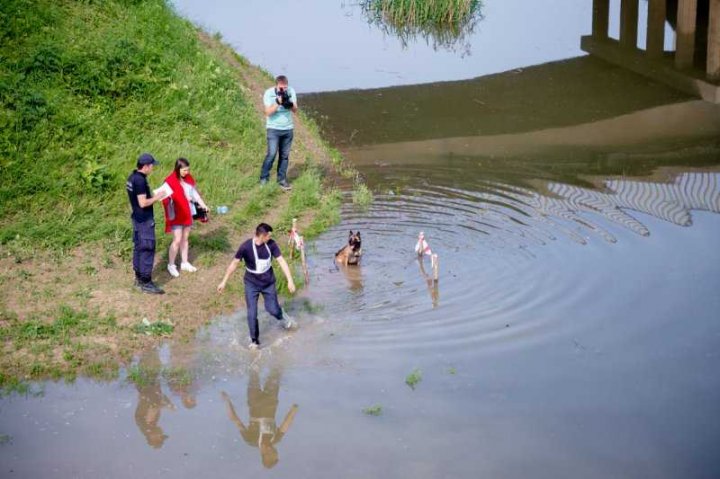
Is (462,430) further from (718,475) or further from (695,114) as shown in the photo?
(695,114)

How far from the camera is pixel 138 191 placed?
12703 millimetres

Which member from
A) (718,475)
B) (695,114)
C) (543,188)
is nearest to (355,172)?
(543,188)

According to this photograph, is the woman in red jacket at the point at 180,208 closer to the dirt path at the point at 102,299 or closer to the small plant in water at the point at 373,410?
the dirt path at the point at 102,299

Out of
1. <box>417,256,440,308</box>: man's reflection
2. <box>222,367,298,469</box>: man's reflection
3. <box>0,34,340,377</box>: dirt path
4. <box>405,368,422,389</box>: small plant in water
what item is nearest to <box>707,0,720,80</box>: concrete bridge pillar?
<box>417,256,440,308</box>: man's reflection

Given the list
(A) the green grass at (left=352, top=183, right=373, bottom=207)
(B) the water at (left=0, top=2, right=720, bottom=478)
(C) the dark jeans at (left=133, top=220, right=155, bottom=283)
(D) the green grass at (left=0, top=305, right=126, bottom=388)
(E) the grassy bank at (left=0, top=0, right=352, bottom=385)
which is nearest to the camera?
(B) the water at (left=0, top=2, right=720, bottom=478)

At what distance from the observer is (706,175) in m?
18.4

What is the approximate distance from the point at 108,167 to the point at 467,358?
753 centimetres

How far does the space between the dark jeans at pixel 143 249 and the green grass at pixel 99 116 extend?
3.98ft

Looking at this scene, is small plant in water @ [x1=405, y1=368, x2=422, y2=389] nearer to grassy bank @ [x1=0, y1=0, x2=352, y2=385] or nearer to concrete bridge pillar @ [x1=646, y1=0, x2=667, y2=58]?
grassy bank @ [x1=0, y1=0, x2=352, y2=385]

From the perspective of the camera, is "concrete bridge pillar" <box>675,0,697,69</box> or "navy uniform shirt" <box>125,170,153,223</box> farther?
"concrete bridge pillar" <box>675,0,697,69</box>

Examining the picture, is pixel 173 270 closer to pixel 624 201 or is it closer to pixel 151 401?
pixel 151 401

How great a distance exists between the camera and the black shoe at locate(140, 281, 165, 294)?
13.2 m

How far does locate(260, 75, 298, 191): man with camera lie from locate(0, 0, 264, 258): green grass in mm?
687

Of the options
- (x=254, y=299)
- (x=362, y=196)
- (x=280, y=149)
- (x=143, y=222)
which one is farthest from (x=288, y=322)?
(x=280, y=149)
